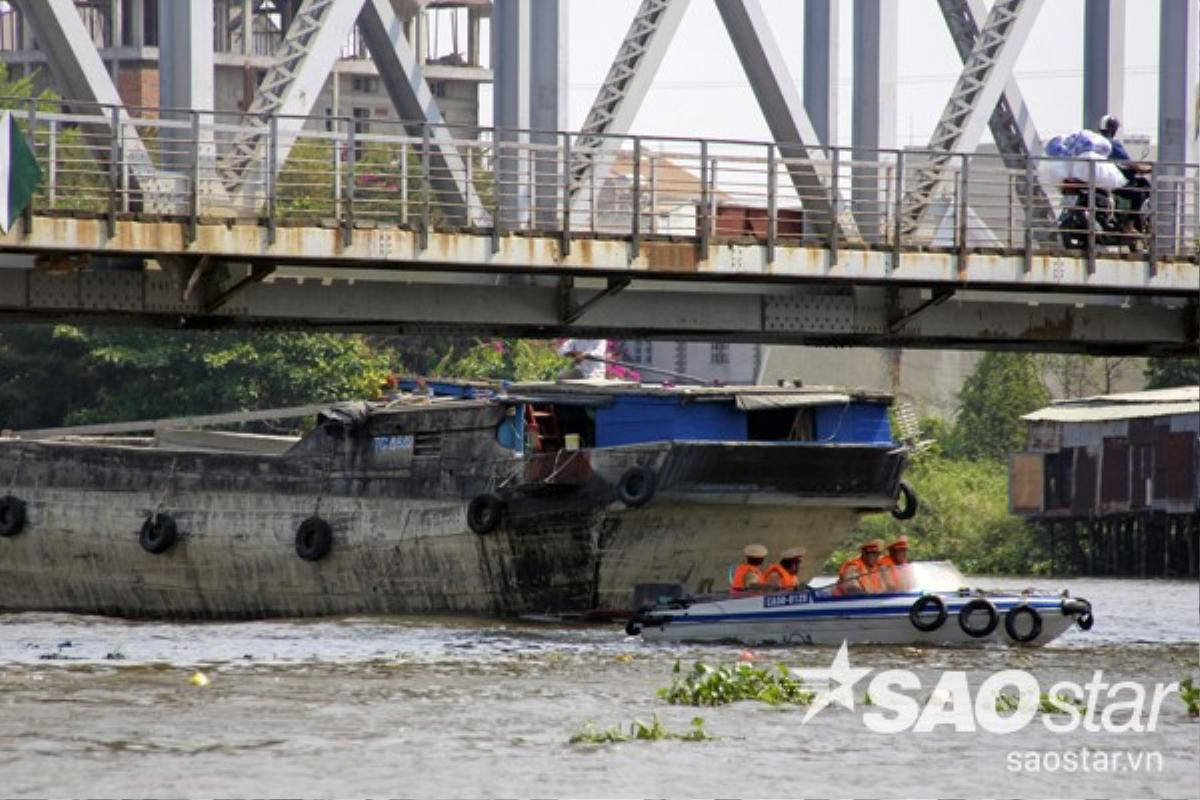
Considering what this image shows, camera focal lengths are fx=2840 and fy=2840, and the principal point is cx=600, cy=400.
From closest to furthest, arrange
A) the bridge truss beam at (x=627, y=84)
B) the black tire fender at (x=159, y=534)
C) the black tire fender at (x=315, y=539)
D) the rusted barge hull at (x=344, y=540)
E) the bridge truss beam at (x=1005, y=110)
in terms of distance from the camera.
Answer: the bridge truss beam at (x=627, y=84) → the bridge truss beam at (x=1005, y=110) → the rusted barge hull at (x=344, y=540) → the black tire fender at (x=315, y=539) → the black tire fender at (x=159, y=534)

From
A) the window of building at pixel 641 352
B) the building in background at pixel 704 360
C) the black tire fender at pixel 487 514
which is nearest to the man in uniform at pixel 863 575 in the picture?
the black tire fender at pixel 487 514

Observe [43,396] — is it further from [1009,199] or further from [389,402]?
[1009,199]

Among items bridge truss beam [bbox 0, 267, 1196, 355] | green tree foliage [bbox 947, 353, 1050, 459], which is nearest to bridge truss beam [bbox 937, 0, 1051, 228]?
bridge truss beam [bbox 0, 267, 1196, 355]

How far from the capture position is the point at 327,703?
1001 inches

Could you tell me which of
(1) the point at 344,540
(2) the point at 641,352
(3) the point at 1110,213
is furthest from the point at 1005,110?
(2) the point at 641,352

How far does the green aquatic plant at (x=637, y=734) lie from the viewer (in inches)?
882

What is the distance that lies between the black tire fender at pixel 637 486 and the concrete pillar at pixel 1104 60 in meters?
7.48

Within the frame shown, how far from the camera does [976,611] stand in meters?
32.5

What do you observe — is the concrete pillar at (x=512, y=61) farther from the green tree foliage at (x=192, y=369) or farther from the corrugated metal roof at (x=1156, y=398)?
the corrugated metal roof at (x=1156, y=398)

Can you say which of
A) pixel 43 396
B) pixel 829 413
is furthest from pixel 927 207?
pixel 43 396

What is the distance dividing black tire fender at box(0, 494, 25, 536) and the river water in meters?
11.0

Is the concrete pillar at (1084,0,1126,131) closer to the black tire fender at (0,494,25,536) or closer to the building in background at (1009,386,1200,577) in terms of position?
the black tire fender at (0,494,25,536)

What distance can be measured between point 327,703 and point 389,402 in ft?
49.3

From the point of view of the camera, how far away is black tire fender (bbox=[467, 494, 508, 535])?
38344 millimetres
